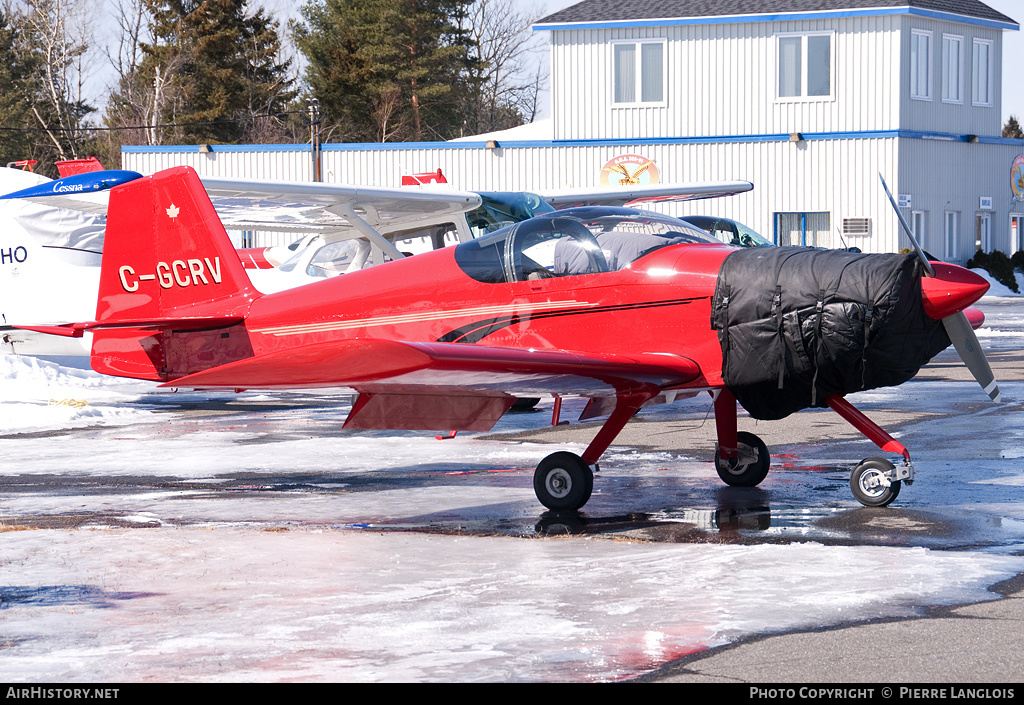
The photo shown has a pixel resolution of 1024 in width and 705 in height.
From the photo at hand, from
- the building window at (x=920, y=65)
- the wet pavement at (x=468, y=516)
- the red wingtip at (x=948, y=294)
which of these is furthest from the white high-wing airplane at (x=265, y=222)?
the building window at (x=920, y=65)

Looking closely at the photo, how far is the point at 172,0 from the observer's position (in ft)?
184

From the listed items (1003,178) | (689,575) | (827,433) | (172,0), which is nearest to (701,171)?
(1003,178)

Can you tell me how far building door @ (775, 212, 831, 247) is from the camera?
32.8m

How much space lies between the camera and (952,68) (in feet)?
114

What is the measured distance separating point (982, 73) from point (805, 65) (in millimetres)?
6797

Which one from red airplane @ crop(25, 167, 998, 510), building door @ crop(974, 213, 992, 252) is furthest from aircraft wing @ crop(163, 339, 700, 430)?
building door @ crop(974, 213, 992, 252)

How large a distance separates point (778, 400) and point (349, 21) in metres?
51.1

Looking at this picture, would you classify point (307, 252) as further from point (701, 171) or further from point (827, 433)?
point (701, 171)

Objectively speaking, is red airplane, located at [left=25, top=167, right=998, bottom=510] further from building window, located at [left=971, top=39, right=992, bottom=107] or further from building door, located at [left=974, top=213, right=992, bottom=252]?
building window, located at [left=971, top=39, right=992, bottom=107]

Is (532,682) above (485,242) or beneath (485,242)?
beneath

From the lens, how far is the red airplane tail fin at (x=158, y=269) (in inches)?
353

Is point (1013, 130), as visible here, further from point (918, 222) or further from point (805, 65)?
point (805, 65)

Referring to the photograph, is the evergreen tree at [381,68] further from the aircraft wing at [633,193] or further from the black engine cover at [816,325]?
the black engine cover at [816,325]

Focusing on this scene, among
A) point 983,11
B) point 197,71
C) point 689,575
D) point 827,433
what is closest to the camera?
point 689,575
